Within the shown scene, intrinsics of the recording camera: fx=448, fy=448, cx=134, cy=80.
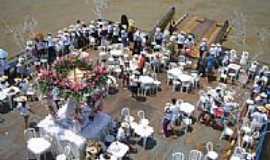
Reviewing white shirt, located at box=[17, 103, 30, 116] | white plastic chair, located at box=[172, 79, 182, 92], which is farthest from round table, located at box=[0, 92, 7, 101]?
white plastic chair, located at box=[172, 79, 182, 92]

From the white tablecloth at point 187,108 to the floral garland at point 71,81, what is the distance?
3.59 metres

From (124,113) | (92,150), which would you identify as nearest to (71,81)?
(92,150)

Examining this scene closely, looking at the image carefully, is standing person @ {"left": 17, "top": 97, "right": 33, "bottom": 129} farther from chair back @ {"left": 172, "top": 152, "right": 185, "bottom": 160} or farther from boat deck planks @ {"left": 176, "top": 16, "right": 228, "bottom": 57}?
boat deck planks @ {"left": 176, "top": 16, "right": 228, "bottom": 57}

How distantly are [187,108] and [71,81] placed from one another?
4.93 m

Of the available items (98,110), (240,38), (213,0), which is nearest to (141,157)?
(98,110)

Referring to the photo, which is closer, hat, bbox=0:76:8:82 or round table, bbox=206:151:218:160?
round table, bbox=206:151:218:160

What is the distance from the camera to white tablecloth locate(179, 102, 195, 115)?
55.0 ft

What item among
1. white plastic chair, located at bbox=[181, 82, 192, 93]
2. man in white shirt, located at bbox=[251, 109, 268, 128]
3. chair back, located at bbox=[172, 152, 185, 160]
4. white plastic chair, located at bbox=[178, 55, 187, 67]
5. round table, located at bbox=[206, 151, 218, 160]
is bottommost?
round table, located at bbox=[206, 151, 218, 160]

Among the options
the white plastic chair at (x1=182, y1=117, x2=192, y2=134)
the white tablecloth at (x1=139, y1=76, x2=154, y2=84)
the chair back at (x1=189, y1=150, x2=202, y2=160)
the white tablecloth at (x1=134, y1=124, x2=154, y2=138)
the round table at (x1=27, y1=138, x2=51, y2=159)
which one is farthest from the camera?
the white tablecloth at (x1=139, y1=76, x2=154, y2=84)

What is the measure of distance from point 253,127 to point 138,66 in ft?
17.9

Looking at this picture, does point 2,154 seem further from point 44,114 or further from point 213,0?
point 213,0

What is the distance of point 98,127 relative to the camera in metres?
15.2

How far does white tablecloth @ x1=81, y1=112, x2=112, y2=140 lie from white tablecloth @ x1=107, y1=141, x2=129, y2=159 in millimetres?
776

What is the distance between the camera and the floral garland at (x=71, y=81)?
45.7 ft
